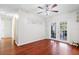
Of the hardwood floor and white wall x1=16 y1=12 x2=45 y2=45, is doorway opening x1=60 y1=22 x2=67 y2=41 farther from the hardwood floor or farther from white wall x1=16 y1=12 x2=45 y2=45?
white wall x1=16 y1=12 x2=45 y2=45

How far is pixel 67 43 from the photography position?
7.44 ft

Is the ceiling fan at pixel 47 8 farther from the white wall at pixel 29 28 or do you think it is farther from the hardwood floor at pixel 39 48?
the hardwood floor at pixel 39 48

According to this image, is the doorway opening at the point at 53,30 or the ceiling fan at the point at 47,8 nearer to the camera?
the ceiling fan at the point at 47,8

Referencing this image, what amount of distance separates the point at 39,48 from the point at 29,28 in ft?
1.40

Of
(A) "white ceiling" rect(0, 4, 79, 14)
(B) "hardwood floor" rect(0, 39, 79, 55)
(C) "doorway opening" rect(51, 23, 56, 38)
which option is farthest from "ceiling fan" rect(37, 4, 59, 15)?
(B) "hardwood floor" rect(0, 39, 79, 55)

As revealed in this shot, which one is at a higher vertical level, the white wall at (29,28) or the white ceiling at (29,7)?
the white ceiling at (29,7)

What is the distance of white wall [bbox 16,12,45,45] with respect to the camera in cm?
230

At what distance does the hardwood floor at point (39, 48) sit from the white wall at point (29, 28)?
0.34 ft

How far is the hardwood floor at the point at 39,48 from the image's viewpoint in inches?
88.3

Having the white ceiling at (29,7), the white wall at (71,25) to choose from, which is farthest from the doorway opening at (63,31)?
the white ceiling at (29,7)

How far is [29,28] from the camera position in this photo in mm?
2340

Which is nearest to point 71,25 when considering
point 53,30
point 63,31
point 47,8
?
point 63,31

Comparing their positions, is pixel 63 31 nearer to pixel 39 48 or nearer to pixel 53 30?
pixel 53 30
